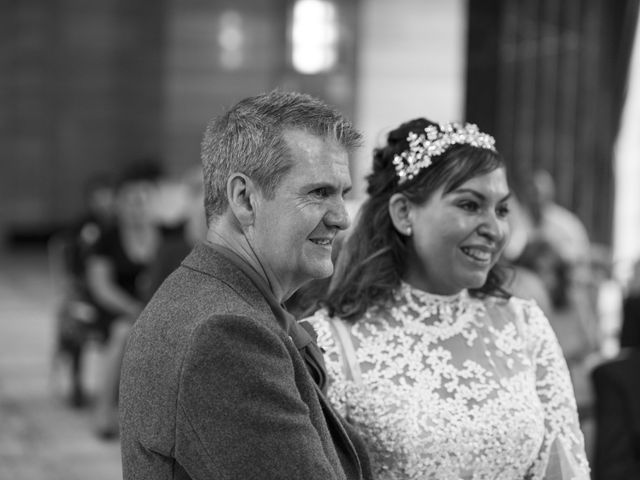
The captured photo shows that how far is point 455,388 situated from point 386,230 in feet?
1.42

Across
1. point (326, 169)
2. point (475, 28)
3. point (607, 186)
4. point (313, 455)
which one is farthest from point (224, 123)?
point (475, 28)

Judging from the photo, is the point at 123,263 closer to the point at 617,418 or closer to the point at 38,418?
the point at 38,418

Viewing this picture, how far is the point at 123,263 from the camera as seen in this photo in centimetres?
694

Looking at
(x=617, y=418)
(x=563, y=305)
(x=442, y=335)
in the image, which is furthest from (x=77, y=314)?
(x=442, y=335)

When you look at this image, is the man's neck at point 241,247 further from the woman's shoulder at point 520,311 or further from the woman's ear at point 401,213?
the woman's shoulder at point 520,311

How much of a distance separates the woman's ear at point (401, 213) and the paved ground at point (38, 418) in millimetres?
3549

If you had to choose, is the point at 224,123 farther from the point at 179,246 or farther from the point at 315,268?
the point at 179,246

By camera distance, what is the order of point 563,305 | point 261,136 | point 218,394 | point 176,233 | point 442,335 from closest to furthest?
point 218,394 → point 261,136 → point 442,335 → point 563,305 → point 176,233

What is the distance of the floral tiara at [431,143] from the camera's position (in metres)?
2.42

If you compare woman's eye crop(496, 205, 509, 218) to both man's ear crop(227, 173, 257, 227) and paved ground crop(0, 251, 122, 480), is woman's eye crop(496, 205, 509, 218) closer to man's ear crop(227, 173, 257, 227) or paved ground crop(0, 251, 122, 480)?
man's ear crop(227, 173, 257, 227)

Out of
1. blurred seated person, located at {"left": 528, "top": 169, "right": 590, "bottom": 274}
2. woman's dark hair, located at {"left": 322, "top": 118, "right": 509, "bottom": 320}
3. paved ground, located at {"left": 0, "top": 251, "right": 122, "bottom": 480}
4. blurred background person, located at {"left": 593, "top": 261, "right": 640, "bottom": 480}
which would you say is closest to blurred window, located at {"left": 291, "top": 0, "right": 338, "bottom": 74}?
paved ground, located at {"left": 0, "top": 251, "right": 122, "bottom": 480}

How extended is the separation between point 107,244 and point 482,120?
6.58m

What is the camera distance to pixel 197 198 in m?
6.08

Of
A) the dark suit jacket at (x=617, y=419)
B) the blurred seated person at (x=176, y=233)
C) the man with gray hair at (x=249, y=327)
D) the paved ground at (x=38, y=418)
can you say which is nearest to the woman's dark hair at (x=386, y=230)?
the man with gray hair at (x=249, y=327)
